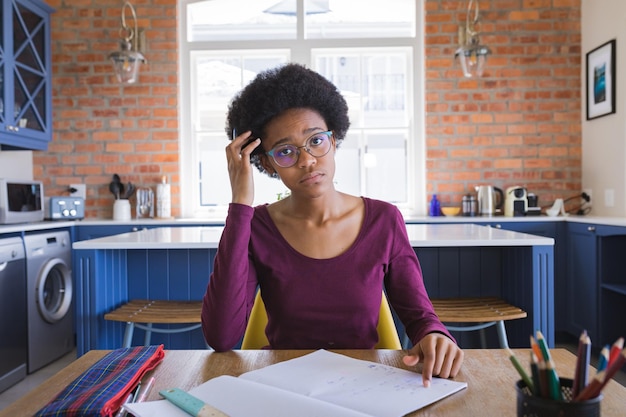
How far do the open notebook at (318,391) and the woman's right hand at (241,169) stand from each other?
1.43ft

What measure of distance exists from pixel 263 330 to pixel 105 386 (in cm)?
70

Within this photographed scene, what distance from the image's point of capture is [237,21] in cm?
480

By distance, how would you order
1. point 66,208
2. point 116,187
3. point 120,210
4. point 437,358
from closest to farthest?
point 437,358
point 66,208
point 120,210
point 116,187

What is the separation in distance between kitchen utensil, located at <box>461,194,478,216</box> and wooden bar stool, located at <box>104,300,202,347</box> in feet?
8.35

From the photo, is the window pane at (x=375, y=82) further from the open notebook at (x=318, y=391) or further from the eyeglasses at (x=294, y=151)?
the open notebook at (x=318, y=391)

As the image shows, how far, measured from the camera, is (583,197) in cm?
431

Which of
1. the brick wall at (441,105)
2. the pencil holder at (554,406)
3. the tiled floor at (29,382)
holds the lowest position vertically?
the tiled floor at (29,382)

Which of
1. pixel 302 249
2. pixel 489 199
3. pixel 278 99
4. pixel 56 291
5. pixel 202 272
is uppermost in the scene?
pixel 278 99

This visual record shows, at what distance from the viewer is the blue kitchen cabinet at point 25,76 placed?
145 inches

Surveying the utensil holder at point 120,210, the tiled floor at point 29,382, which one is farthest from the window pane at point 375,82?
the tiled floor at point 29,382

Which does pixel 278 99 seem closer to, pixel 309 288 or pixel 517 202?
pixel 309 288

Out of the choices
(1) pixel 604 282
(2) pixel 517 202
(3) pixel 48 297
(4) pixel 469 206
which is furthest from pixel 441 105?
(3) pixel 48 297

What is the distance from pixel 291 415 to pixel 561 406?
35 centimetres

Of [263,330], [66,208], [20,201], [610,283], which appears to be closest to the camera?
[263,330]
